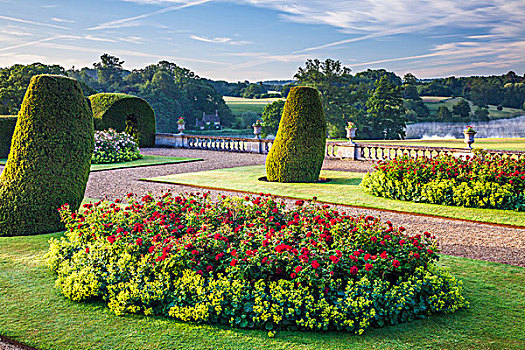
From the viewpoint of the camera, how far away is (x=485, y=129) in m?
39.4

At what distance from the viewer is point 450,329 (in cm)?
457

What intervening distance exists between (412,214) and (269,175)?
5.56 meters

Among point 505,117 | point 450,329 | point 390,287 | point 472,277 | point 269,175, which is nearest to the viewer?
point 450,329

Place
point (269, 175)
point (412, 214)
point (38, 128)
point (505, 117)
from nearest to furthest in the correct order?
point (38, 128)
point (412, 214)
point (269, 175)
point (505, 117)

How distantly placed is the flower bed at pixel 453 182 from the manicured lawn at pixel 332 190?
0.34m

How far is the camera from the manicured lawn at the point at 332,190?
1018cm

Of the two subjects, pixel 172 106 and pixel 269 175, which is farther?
pixel 172 106

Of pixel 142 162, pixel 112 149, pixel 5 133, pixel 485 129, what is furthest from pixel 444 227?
pixel 485 129

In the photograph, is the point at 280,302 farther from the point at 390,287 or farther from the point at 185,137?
the point at 185,137

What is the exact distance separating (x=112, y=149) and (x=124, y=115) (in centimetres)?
595

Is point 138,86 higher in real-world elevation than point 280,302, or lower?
higher

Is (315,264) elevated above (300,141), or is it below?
below

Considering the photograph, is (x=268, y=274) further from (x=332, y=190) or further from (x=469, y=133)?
(x=469, y=133)

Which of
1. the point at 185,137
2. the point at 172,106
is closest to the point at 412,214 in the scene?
the point at 185,137
